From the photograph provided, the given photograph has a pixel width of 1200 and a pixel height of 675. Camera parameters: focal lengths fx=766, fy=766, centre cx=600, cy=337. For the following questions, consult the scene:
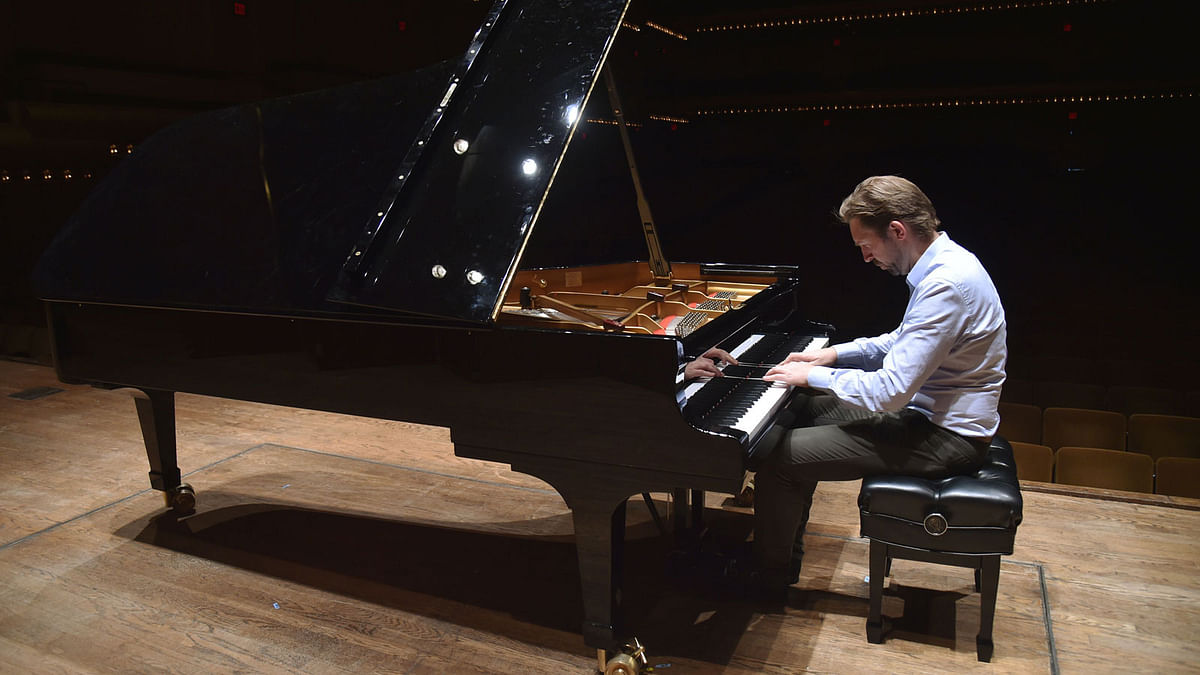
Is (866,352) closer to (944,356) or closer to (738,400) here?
(944,356)

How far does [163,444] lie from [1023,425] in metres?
4.54

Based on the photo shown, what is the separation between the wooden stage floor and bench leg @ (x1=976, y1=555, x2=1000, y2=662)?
0.16 ft

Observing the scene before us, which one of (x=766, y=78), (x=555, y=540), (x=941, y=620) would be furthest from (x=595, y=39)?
(x=766, y=78)

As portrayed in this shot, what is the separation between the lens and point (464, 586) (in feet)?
9.25

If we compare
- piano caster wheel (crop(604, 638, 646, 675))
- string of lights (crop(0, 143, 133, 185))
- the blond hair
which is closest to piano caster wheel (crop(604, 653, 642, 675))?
piano caster wheel (crop(604, 638, 646, 675))

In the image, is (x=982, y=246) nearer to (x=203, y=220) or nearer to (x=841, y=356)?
(x=841, y=356)

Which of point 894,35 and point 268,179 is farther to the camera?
point 894,35

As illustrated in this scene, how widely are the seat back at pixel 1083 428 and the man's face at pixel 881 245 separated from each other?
2726 millimetres

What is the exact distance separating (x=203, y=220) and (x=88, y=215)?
0.69 metres

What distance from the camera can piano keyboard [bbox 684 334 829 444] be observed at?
6.98ft

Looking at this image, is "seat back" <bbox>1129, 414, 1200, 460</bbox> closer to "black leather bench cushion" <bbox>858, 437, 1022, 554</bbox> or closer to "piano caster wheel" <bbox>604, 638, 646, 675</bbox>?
"black leather bench cushion" <bbox>858, 437, 1022, 554</bbox>

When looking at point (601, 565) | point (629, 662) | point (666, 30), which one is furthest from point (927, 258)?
point (666, 30)

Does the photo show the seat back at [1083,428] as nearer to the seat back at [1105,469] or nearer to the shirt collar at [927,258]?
the seat back at [1105,469]

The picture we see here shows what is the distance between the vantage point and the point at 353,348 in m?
2.44
